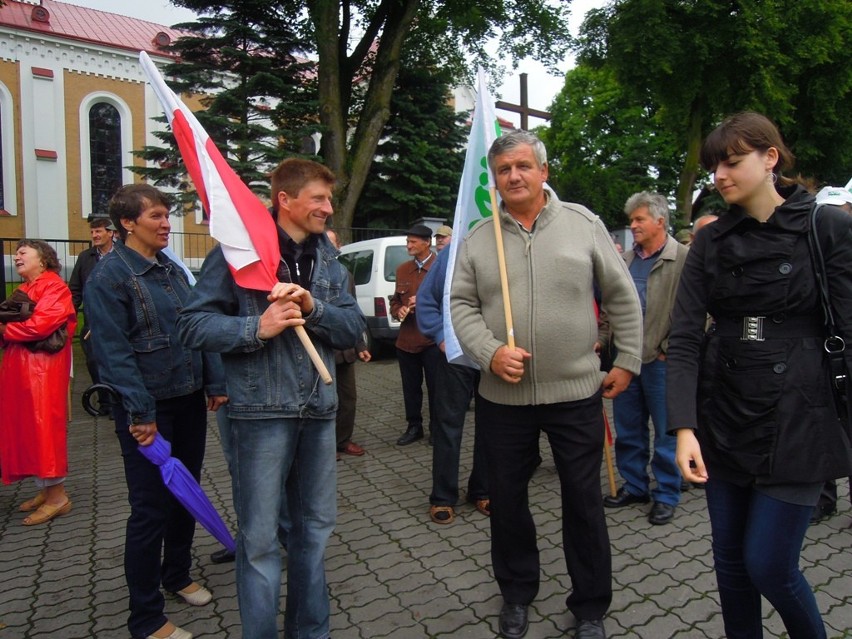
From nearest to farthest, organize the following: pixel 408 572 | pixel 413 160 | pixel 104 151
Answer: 1. pixel 408 572
2. pixel 413 160
3. pixel 104 151

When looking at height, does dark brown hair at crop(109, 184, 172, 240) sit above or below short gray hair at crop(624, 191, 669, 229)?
below

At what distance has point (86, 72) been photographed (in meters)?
26.2

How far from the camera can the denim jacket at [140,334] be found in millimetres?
2793

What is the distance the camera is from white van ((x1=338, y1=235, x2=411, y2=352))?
10617mm

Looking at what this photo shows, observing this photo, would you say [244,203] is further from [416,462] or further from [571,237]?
[416,462]

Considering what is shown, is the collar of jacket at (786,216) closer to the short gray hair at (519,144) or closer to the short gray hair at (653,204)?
the short gray hair at (519,144)

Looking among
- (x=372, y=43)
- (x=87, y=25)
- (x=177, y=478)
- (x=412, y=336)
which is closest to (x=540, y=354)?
(x=177, y=478)

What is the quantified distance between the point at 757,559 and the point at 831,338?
0.75 metres

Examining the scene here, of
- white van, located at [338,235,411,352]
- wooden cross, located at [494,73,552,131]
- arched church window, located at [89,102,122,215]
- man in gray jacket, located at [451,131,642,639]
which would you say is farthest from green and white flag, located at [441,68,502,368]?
arched church window, located at [89,102,122,215]

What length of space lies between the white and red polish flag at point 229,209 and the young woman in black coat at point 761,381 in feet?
5.16

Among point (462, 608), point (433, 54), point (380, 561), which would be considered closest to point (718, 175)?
point (462, 608)

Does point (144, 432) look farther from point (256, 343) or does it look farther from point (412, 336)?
point (412, 336)

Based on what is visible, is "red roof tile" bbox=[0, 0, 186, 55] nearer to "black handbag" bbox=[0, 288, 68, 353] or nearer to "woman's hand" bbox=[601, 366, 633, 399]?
"black handbag" bbox=[0, 288, 68, 353]

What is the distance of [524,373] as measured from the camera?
9.10 feet
